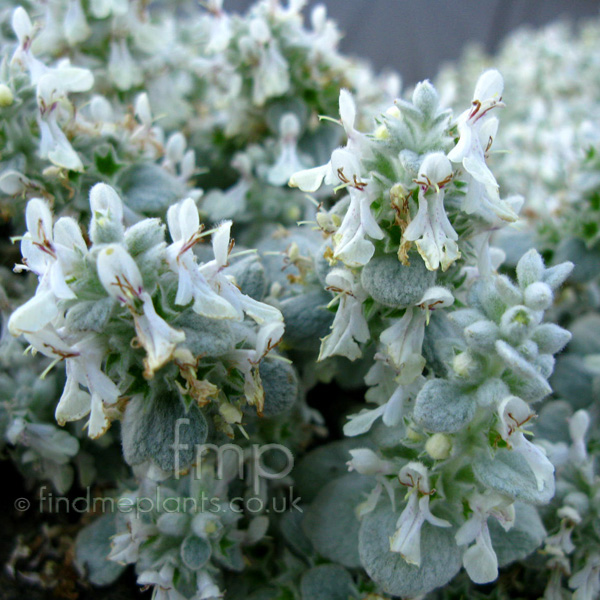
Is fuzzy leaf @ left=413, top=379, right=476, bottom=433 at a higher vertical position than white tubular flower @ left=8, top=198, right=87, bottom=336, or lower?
higher

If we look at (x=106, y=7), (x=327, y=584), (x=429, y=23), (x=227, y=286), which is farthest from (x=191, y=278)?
(x=429, y=23)

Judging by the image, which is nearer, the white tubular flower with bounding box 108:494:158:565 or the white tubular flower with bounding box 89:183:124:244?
the white tubular flower with bounding box 89:183:124:244

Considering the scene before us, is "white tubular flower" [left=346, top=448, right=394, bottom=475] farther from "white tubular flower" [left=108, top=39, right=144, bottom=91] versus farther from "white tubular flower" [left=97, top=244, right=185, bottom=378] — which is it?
"white tubular flower" [left=108, top=39, right=144, bottom=91]

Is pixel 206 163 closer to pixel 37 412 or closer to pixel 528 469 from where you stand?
pixel 37 412

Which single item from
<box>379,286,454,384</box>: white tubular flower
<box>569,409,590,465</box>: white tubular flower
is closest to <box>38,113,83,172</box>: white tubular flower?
<box>379,286,454,384</box>: white tubular flower

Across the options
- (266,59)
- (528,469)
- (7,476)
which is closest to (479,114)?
(528,469)

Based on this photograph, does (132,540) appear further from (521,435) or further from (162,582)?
(521,435)
